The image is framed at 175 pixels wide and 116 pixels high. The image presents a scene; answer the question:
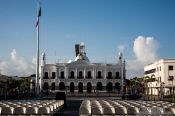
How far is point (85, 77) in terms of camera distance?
105562 mm

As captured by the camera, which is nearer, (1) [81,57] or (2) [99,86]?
(2) [99,86]

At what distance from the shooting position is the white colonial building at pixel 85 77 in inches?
4136

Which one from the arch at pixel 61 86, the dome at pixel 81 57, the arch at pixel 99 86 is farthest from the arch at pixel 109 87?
the arch at pixel 61 86

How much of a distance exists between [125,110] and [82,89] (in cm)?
8943

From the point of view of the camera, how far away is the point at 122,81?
10381 cm

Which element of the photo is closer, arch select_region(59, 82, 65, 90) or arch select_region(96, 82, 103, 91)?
arch select_region(59, 82, 65, 90)

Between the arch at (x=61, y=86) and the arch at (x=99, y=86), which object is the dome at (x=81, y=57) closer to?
the arch at (x=61, y=86)

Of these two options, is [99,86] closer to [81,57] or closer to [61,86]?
[81,57]

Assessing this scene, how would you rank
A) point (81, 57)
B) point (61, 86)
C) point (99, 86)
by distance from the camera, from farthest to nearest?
point (81, 57)
point (99, 86)
point (61, 86)

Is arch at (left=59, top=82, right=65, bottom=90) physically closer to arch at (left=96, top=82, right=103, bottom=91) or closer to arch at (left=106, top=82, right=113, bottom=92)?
arch at (left=96, top=82, right=103, bottom=91)

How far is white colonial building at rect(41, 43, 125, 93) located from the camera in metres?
105

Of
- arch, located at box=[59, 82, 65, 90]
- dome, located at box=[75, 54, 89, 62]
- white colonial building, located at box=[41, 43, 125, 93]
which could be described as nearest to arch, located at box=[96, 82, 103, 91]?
white colonial building, located at box=[41, 43, 125, 93]

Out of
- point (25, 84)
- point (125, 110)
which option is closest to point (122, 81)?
point (25, 84)

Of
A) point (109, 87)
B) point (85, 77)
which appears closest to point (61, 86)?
point (85, 77)
